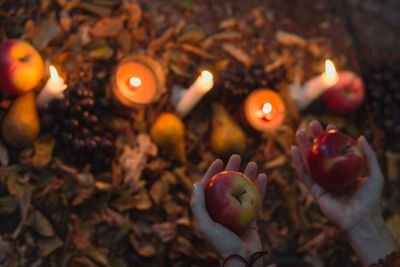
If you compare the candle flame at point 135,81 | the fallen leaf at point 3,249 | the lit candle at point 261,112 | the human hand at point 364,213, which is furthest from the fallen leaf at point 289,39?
the fallen leaf at point 3,249

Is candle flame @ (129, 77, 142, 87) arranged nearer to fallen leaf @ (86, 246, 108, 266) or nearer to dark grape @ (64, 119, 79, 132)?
dark grape @ (64, 119, 79, 132)

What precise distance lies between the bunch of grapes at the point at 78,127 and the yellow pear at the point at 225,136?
0.39 metres

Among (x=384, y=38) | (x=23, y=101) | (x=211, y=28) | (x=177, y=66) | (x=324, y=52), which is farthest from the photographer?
(x=384, y=38)

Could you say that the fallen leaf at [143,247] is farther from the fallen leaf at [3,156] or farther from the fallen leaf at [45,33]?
the fallen leaf at [45,33]

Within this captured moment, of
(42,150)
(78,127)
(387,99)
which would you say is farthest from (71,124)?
(387,99)

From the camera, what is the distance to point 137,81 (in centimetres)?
122

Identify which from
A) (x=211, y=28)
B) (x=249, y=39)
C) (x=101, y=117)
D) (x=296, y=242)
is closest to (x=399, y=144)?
(x=296, y=242)

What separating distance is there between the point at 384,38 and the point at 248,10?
754mm

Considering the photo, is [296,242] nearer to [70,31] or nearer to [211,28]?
[211,28]

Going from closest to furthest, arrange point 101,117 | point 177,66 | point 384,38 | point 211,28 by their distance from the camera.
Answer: point 101,117 → point 177,66 → point 211,28 → point 384,38

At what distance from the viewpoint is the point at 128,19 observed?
4.69 ft

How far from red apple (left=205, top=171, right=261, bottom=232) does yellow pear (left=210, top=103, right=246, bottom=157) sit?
29cm

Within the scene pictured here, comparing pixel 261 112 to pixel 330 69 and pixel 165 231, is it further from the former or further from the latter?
pixel 165 231

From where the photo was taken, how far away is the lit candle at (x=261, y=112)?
1333mm
